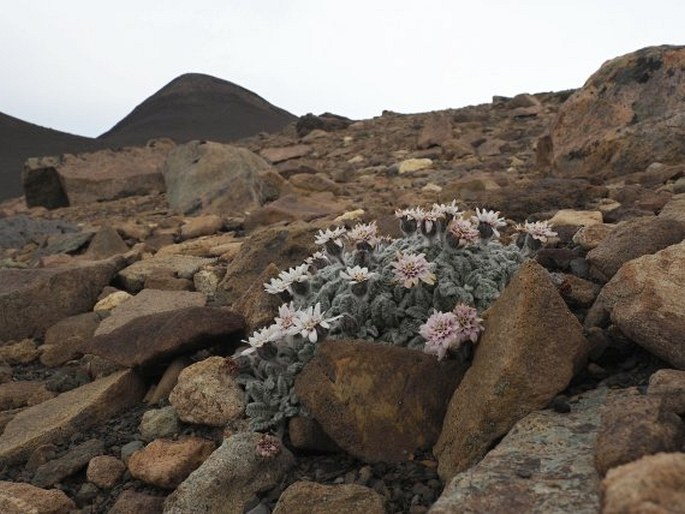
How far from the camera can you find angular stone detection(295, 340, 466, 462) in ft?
11.6

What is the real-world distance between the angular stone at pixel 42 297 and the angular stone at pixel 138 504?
145 inches

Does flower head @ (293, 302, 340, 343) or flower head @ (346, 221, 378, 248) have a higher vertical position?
flower head @ (346, 221, 378, 248)

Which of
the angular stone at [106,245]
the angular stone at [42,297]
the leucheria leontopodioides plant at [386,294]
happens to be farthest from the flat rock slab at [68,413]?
the angular stone at [106,245]

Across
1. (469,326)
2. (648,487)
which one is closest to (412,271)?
(469,326)

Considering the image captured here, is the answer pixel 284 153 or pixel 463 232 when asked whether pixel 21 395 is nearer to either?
pixel 463 232

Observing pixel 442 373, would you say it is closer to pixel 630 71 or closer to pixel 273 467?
pixel 273 467

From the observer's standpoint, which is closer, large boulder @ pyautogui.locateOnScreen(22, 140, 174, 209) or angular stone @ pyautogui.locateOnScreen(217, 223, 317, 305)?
angular stone @ pyautogui.locateOnScreen(217, 223, 317, 305)

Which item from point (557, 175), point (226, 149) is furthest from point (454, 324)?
point (226, 149)

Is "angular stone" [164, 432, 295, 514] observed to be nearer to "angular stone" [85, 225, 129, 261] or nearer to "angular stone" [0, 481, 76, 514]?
"angular stone" [0, 481, 76, 514]

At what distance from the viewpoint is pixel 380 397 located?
3.62 m

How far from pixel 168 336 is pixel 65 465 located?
1114 millimetres

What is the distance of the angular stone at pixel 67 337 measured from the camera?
20.4 ft

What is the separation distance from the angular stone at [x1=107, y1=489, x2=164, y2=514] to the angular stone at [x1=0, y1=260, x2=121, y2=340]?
3.69 metres

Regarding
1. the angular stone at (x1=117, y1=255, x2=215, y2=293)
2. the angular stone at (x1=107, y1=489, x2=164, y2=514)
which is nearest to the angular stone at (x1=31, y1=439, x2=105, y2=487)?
the angular stone at (x1=107, y1=489, x2=164, y2=514)
